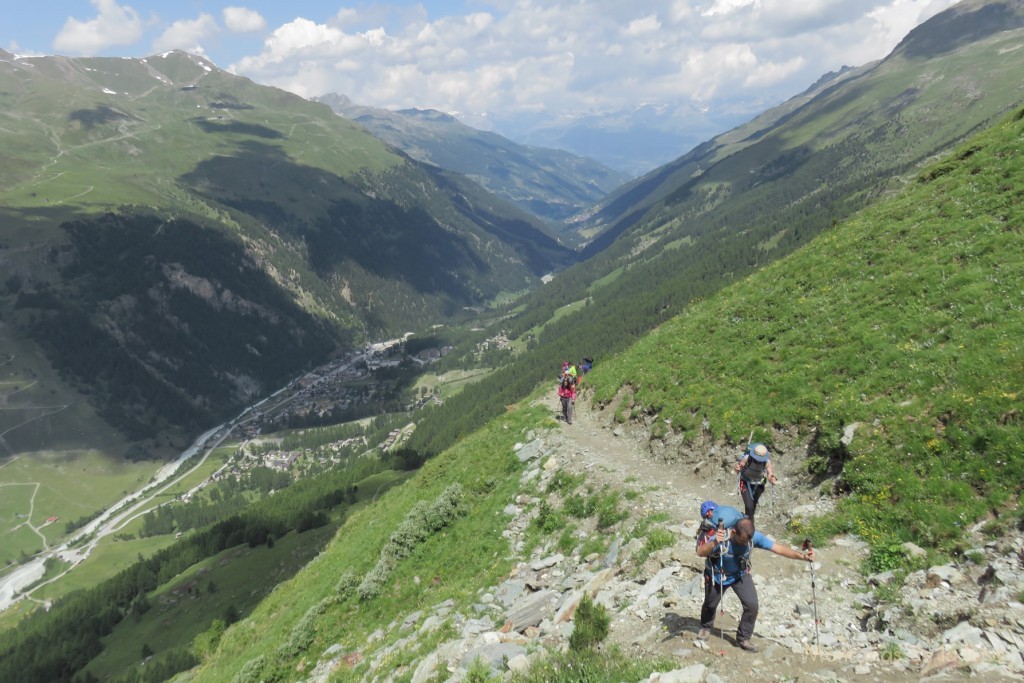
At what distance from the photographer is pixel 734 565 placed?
38.9 feet

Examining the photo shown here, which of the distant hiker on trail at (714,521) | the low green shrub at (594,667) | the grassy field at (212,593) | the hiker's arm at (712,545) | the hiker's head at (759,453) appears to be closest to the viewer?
the low green shrub at (594,667)

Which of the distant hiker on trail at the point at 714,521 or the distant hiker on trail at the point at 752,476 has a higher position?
the distant hiker on trail at the point at 714,521

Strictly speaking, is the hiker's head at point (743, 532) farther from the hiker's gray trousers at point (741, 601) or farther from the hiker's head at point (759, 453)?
the hiker's head at point (759, 453)

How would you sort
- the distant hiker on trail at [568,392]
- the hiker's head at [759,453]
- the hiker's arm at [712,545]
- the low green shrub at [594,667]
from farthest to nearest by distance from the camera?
the distant hiker on trail at [568,392]
the hiker's head at [759,453]
the hiker's arm at [712,545]
the low green shrub at [594,667]

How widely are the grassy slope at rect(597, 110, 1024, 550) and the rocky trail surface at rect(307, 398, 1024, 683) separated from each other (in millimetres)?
1475

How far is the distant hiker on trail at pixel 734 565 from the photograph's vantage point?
11.6 m

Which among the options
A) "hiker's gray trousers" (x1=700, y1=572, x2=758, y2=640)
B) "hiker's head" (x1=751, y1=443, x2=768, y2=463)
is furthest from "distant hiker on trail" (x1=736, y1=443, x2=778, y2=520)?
"hiker's gray trousers" (x1=700, y1=572, x2=758, y2=640)

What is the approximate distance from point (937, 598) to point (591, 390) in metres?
26.4

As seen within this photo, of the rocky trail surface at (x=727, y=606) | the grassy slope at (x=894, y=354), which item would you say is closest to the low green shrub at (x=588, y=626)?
the rocky trail surface at (x=727, y=606)

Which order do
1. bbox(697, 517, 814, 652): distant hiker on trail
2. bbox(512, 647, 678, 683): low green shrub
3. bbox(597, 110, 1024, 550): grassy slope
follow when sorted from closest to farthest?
bbox(512, 647, 678, 683): low green shrub, bbox(697, 517, 814, 652): distant hiker on trail, bbox(597, 110, 1024, 550): grassy slope

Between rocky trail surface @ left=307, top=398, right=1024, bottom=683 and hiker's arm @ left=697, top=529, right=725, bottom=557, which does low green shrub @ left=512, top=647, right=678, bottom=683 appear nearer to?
rocky trail surface @ left=307, top=398, right=1024, bottom=683

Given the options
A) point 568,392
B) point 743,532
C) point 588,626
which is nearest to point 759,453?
point 743,532

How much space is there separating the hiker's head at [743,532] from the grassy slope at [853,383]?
663 cm

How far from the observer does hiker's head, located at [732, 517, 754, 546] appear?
38.0 feet
